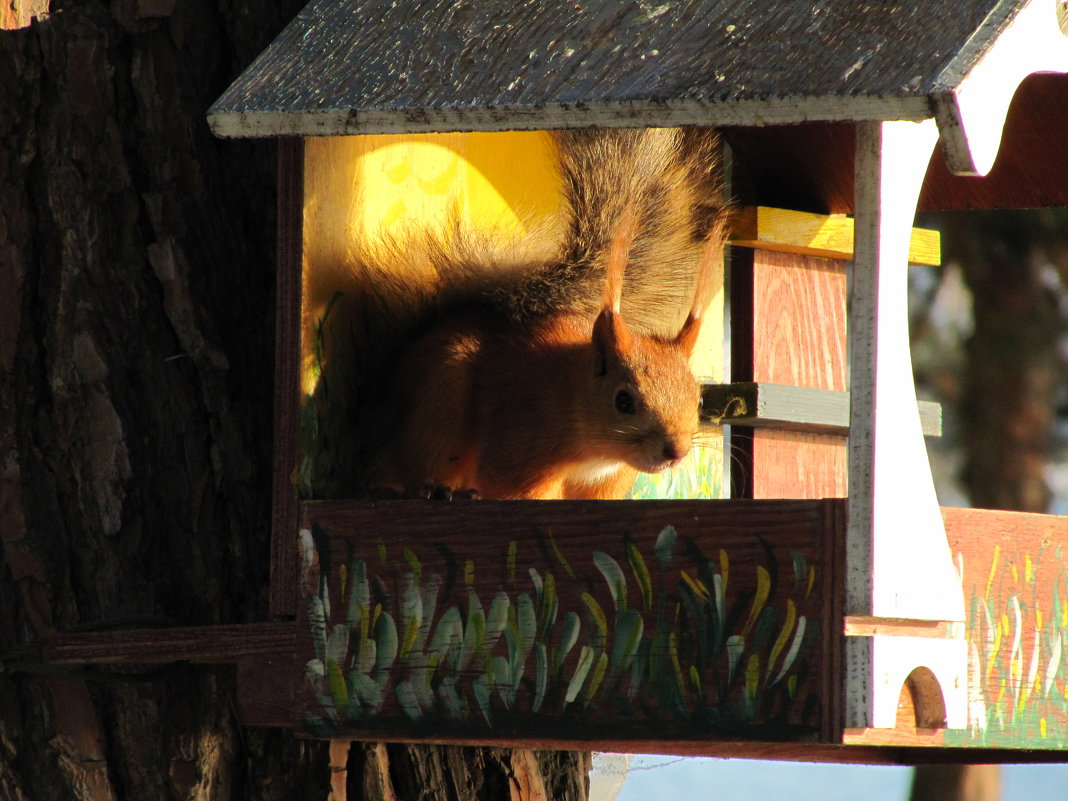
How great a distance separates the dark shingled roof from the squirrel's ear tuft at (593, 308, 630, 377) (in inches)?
24.1

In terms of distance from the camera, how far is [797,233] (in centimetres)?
322

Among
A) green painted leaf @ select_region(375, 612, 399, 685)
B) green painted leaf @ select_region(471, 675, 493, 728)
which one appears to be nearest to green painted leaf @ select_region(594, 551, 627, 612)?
green painted leaf @ select_region(471, 675, 493, 728)

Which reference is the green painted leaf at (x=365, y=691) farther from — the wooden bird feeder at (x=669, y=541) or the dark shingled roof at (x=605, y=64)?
the dark shingled roof at (x=605, y=64)

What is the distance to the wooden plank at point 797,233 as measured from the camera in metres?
3.14

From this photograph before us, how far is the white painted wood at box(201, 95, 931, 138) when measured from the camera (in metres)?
1.68

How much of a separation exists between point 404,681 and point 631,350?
73 cm

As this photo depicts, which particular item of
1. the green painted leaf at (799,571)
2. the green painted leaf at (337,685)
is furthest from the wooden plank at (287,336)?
the green painted leaf at (799,571)

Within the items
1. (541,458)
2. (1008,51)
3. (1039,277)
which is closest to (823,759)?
(541,458)

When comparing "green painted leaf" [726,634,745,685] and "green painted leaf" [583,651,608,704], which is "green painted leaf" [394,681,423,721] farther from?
"green painted leaf" [726,634,745,685]

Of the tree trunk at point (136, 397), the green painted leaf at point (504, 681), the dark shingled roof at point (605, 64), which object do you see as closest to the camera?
the dark shingled roof at point (605, 64)

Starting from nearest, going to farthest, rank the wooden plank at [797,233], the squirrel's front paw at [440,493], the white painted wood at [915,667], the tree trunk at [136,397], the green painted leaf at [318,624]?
the white painted wood at [915,667] → the green painted leaf at [318,624] → the squirrel's front paw at [440,493] → the tree trunk at [136,397] → the wooden plank at [797,233]

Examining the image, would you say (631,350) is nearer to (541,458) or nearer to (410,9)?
(541,458)

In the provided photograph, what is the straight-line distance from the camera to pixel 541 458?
2613mm

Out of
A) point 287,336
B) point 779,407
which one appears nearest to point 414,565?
point 287,336
